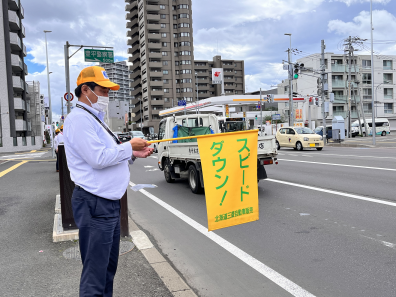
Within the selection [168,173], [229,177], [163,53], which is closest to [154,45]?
[163,53]

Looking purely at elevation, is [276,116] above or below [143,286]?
above

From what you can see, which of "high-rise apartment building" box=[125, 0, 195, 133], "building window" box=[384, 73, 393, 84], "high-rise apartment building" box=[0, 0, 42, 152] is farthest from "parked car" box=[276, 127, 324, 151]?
"high-rise apartment building" box=[125, 0, 195, 133]

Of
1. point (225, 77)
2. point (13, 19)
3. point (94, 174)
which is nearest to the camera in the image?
point (94, 174)

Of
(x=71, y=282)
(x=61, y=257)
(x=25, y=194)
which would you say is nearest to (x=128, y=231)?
(x=61, y=257)

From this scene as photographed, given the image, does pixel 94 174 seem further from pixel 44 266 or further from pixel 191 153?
pixel 191 153

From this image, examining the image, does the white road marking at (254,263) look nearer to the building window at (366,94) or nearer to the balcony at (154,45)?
the building window at (366,94)

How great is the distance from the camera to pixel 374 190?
862 cm

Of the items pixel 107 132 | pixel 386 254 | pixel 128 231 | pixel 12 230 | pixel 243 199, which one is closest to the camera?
pixel 107 132

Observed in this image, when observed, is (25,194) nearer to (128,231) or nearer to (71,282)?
(128,231)

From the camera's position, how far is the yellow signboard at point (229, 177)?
10.8ft

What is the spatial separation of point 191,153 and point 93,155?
676 centimetres

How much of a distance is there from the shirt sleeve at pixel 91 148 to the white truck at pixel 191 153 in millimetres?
6214

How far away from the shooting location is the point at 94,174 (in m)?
2.48

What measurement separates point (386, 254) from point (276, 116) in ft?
182
